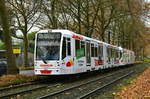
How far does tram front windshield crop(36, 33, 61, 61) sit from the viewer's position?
17.1 m

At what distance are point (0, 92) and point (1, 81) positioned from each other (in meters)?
3.08

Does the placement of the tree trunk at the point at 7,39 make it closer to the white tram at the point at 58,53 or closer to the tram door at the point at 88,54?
the white tram at the point at 58,53

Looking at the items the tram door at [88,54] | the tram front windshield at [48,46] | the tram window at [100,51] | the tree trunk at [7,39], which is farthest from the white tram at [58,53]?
the tram window at [100,51]

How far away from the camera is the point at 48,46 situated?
56.9 feet

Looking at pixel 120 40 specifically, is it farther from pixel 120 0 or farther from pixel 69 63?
pixel 69 63

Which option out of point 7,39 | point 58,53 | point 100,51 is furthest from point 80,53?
point 100,51

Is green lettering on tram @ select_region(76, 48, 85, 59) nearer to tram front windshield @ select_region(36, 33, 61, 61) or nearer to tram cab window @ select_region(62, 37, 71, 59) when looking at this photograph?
tram cab window @ select_region(62, 37, 71, 59)

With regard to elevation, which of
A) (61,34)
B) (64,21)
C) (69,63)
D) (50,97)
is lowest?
(50,97)

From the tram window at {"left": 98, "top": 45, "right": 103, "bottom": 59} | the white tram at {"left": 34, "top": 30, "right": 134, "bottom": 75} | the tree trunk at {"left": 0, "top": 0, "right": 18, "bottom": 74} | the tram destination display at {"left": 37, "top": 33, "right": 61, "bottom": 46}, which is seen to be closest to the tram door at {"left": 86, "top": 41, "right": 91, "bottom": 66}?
the white tram at {"left": 34, "top": 30, "right": 134, "bottom": 75}

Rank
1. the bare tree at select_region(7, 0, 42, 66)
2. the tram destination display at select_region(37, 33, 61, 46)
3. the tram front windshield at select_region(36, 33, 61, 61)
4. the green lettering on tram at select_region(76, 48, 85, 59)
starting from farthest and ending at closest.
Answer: the bare tree at select_region(7, 0, 42, 66), the green lettering on tram at select_region(76, 48, 85, 59), the tram destination display at select_region(37, 33, 61, 46), the tram front windshield at select_region(36, 33, 61, 61)

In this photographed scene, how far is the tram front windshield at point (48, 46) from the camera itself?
674 inches

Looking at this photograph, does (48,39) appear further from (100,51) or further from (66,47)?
(100,51)

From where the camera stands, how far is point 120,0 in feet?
104

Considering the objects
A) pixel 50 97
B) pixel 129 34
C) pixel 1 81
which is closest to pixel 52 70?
pixel 1 81
